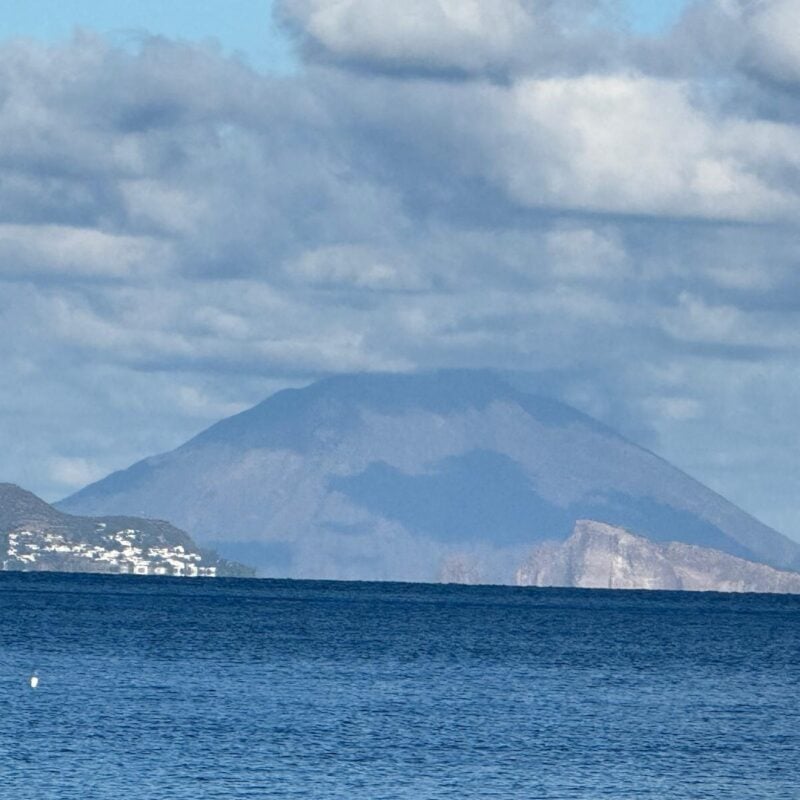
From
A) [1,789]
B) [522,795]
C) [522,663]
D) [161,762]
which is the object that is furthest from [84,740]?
[522,663]

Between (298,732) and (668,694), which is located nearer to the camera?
(298,732)

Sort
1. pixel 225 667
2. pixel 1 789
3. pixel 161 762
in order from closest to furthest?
pixel 1 789 < pixel 161 762 < pixel 225 667

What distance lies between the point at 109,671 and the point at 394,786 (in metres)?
65.9

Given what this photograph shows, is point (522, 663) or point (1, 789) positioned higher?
point (522, 663)

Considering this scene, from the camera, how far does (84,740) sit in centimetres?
12075

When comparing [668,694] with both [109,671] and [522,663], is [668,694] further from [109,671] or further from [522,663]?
[109,671]

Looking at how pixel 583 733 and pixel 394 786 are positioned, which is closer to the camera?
pixel 394 786

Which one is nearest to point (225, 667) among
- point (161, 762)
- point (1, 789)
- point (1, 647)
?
point (1, 647)

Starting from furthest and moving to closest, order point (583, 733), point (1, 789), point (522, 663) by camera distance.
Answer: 1. point (522, 663)
2. point (583, 733)
3. point (1, 789)

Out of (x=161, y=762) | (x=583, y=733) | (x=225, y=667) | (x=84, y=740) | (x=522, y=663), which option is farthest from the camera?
(x=522, y=663)

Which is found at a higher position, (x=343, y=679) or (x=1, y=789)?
(x=343, y=679)

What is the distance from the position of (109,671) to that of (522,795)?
70.0m

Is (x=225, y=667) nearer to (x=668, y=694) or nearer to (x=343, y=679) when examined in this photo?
(x=343, y=679)

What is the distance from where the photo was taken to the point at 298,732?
128m
